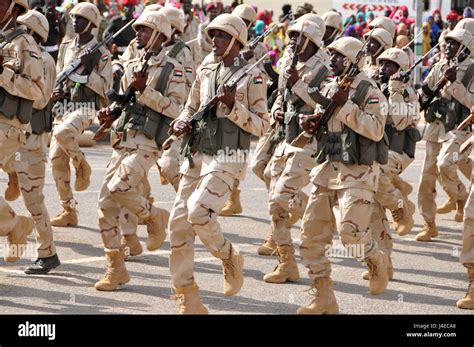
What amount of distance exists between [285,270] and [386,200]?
4.73ft

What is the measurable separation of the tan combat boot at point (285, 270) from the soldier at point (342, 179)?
4.37ft

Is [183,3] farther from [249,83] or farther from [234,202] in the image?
[249,83]

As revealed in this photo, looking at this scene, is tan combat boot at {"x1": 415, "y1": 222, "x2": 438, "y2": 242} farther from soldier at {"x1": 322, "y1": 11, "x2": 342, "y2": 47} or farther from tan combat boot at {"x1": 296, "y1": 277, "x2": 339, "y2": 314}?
tan combat boot at {"x1": 296, "y1": 277, "x2": 339, "y2": 314}

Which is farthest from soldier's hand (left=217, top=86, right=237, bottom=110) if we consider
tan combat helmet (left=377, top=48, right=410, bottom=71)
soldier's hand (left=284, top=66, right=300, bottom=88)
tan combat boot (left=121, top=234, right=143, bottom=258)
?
tan combat boot (left=121, top=234, right=143, bottom=258)

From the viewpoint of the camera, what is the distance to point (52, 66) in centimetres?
1073

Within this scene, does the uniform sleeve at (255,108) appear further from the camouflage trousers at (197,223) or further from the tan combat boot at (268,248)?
the tan combat boot at (268,248)

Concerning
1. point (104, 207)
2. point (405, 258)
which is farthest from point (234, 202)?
point (104, 207)

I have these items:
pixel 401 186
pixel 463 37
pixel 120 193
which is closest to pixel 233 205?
pixel 401 186

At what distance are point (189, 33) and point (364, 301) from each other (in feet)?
29.1

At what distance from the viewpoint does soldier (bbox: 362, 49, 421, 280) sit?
11250 mm

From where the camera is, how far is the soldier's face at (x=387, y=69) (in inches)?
448

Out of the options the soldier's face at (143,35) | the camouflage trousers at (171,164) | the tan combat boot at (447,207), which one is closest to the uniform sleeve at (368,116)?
the soldier's face at (143,35)

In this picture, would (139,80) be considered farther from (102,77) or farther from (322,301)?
(322,301)

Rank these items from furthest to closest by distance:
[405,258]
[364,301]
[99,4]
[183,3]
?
[99,4] → [183,3] → [405,258] → [364,301]
